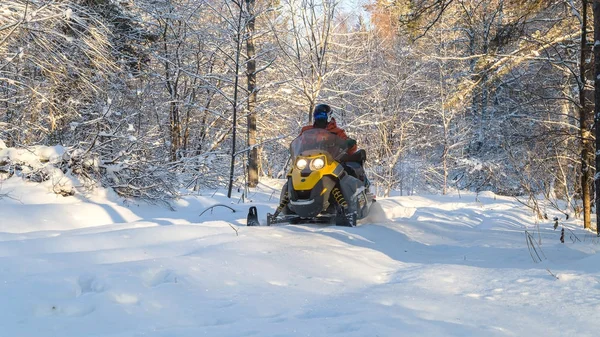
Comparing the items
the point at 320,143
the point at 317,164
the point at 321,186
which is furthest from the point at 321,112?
the point at 321,186

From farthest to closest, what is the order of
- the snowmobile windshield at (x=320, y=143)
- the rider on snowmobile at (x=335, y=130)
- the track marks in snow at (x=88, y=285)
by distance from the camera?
the rider on snowmobile at (x=335, y=130) → the snowmobile windshield at (x=320, y=143) → the track marks in snow at (x=88, y=285)

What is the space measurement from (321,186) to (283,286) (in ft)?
9.15

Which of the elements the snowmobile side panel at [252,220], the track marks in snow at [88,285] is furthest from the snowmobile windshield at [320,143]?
the track marks in snow at [88,285]

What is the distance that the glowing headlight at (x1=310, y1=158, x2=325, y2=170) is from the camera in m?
5.47

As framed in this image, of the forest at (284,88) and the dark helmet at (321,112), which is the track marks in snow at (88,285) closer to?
the dark helmet at (321,112)

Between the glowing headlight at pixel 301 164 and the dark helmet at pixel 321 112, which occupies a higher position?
the dark helmet at pixel 321 112

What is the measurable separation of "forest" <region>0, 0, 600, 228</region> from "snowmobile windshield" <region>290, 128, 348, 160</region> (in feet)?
5.94

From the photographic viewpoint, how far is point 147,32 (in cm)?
1353

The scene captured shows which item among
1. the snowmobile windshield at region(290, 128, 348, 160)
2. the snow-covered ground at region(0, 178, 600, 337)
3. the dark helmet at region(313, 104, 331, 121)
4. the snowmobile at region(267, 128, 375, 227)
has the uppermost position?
the dark helmet at region(313, 104, 331, 121)

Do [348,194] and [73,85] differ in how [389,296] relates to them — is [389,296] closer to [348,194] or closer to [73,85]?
[348,194]

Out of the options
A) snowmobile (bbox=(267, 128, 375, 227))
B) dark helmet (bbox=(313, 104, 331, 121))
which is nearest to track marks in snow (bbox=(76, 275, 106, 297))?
snowmobile (bbox=(267, 128, 375, 227))

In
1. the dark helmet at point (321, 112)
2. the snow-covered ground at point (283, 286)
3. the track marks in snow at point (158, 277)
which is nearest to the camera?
the snow-covered ground at point (283, 286)

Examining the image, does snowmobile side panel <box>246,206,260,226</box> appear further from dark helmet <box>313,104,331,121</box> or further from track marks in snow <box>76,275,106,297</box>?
track marks in snow <box>76,275,106,297</box>

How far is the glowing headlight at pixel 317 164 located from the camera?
547cm
